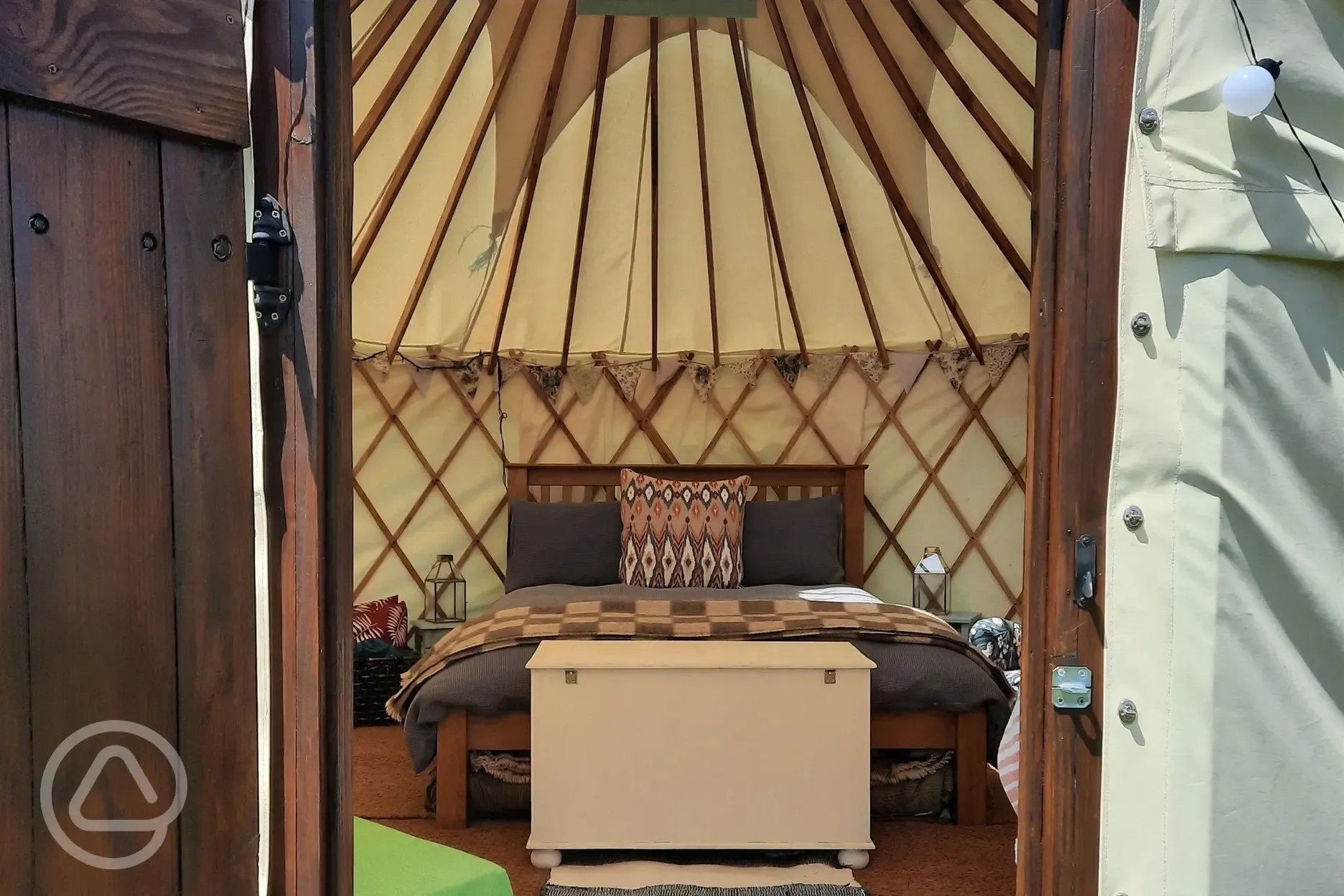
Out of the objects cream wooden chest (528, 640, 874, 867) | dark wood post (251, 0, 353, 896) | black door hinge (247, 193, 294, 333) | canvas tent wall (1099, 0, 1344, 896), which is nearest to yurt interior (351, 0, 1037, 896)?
cream wooden chest (528, 640, 874, 867)

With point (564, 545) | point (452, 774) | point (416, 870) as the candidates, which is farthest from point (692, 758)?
point (564, 545)

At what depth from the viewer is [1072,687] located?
1.00 m

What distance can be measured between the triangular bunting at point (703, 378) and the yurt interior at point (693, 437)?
2cm

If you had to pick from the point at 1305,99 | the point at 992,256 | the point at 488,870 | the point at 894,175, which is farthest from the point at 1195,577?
the point at 992,256

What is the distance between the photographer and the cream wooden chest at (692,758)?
228cm

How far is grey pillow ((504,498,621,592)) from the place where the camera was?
145 inches

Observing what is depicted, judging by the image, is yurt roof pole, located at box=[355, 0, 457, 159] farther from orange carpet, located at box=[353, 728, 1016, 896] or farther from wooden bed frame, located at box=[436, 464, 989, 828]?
orange carpet, located at box=[353, 728, 1016, 896]

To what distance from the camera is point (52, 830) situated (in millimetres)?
819

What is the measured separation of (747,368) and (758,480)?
19.9 inches

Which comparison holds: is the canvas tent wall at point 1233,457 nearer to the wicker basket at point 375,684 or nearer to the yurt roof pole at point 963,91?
the yurt roof pole at point 963,91

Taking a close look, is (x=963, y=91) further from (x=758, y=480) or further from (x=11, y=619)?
(x=11, y=619)

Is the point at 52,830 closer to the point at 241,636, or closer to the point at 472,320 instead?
the point at 241,636

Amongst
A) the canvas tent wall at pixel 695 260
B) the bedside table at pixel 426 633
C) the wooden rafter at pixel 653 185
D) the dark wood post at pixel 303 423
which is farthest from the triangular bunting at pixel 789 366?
the dark wood post at pixel 303 423

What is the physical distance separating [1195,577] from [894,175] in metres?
2.33
